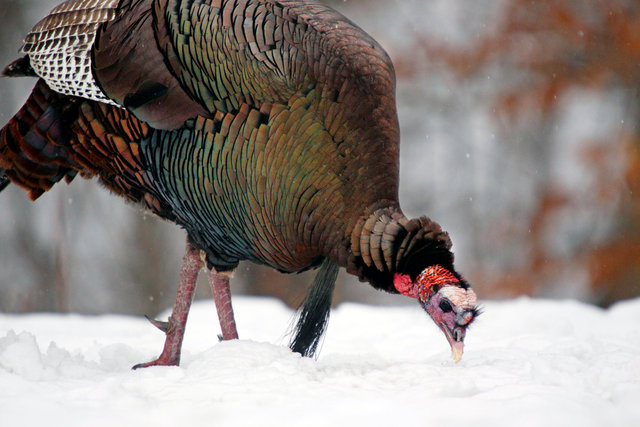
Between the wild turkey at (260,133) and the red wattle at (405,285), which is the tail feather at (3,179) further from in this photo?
the red wattle at (405,285)

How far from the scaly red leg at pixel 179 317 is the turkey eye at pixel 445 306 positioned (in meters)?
1.38

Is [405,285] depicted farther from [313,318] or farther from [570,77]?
[570,77]

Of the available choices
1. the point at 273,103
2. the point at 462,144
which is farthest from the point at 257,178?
the point at 462,144

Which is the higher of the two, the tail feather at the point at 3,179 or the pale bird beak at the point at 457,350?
the pale bird beak at the point at 457,350

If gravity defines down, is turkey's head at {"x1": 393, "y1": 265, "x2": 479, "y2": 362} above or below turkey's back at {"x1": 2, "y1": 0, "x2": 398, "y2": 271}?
below

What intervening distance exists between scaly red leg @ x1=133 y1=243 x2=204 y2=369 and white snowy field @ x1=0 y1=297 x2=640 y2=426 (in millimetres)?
213

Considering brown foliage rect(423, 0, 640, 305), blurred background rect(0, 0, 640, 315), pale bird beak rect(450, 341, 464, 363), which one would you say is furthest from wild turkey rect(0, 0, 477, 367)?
brown foliage rect(423, 0, 640, 305)

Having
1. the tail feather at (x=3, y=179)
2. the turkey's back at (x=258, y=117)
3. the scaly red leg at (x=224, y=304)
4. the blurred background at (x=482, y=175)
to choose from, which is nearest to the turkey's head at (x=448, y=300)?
the turkey's back at (x=258, y=117)

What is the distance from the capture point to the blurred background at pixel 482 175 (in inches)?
300

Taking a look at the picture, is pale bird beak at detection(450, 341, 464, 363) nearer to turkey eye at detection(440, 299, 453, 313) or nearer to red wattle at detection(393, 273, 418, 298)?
turkey eye at detection(440, 299, 453, 313)

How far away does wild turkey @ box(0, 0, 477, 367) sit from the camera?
3475 mm

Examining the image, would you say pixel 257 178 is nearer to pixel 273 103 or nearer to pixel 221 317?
pixel 273 103

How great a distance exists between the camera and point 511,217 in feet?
26.6

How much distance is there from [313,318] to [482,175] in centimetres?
454
